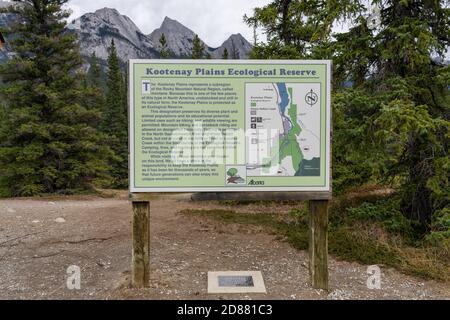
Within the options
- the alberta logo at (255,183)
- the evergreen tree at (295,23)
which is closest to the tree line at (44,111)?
the evergreen tree at (295,23)

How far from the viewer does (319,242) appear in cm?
469

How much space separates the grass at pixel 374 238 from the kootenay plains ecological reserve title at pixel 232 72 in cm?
324

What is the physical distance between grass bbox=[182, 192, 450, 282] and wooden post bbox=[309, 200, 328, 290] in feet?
4.45

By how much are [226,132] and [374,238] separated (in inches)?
143

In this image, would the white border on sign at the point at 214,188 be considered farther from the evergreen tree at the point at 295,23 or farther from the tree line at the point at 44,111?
the tree line at the point at 44,111

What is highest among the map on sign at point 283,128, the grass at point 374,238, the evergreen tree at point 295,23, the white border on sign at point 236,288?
the evergreen tree at point 295,23

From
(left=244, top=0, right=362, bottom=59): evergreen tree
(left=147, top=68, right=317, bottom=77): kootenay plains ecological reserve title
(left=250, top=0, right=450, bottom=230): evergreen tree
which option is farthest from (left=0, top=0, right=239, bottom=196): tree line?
(left=147, top=68, right=317, bottom=77): kootenay plains ecological reserve title

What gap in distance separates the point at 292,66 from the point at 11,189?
1724 cm

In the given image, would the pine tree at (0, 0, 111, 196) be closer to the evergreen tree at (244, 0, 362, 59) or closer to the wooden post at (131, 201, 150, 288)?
the evergreen tree at (244, 0, 362, 59)

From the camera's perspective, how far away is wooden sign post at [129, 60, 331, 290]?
4426mm

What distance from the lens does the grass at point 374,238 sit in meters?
5.43

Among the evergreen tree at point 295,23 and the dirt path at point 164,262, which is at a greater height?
the evergreen tree at point 295,23

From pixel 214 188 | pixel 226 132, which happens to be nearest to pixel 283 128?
pixel 226 132
